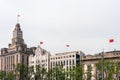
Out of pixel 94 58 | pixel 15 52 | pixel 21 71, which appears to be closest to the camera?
pixel 21 71

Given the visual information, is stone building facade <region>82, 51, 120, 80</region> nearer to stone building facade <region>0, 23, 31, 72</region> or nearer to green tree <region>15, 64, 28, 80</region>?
green tree <region>15, 64, 28, 80</region>

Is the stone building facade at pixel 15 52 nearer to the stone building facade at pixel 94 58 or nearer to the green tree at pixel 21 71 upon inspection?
the stone building facade at pixel 94 58

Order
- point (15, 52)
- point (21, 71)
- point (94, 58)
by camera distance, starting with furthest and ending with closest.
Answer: point (15, 52), point (94, 58), point (21, 71)

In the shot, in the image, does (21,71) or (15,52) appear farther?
(15,52)

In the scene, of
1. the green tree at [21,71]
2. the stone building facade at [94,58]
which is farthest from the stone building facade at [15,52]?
the green tree at [21,71]

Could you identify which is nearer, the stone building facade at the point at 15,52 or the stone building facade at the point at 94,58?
the stone building facade at the point at 94,58

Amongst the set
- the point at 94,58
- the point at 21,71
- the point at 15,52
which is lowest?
the point at 21,71

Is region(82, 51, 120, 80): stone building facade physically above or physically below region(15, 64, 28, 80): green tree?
above

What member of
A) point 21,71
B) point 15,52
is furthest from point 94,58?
point 15,52

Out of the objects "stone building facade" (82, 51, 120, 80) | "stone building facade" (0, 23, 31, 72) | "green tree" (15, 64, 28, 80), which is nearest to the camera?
"green tree" (15, 64, 28, 80)

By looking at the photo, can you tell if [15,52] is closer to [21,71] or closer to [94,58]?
[21,71]

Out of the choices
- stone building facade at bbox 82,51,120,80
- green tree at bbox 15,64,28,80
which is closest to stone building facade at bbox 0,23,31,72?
stone building facade at bbox 82,51,120,80

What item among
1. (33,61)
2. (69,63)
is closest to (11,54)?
(33,61)

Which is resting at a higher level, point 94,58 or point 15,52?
point 15,52
